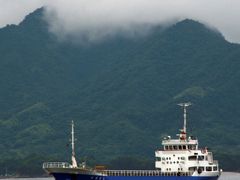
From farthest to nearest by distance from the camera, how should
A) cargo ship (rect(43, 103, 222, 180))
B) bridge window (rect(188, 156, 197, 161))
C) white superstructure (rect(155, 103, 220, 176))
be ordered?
bridge window (rect(188, 156, 197, 161))
white superstructure (rect(155, 103, 220, 176))
cargo ship (rect(43, 103, 222, 180))

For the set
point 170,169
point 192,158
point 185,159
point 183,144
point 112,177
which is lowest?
point 112,177

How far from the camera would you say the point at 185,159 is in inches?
5059

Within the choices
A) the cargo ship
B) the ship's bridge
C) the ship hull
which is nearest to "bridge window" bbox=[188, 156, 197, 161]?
the cargo ship

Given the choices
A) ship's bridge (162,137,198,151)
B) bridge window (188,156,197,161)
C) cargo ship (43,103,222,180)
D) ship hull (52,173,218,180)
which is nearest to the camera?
ship hull (52,173,218,180)

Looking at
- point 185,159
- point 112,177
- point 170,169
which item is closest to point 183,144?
point 185,159

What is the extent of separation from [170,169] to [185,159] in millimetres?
2862

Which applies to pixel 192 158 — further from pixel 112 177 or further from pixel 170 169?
→ pixel 112 177

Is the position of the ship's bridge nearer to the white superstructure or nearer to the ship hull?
the white superstructure

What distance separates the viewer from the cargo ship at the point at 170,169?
126 meters

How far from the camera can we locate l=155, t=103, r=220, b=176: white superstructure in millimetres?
127812

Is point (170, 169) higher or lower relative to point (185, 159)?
lower

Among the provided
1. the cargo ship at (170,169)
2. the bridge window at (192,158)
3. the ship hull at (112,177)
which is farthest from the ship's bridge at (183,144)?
the ship hull at (112,177)

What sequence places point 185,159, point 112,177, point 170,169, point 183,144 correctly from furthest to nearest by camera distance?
point 183,144 < point 170,169 < point 185,159 < point 112,177

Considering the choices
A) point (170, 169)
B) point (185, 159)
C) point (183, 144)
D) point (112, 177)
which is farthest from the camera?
point (183, 144)
